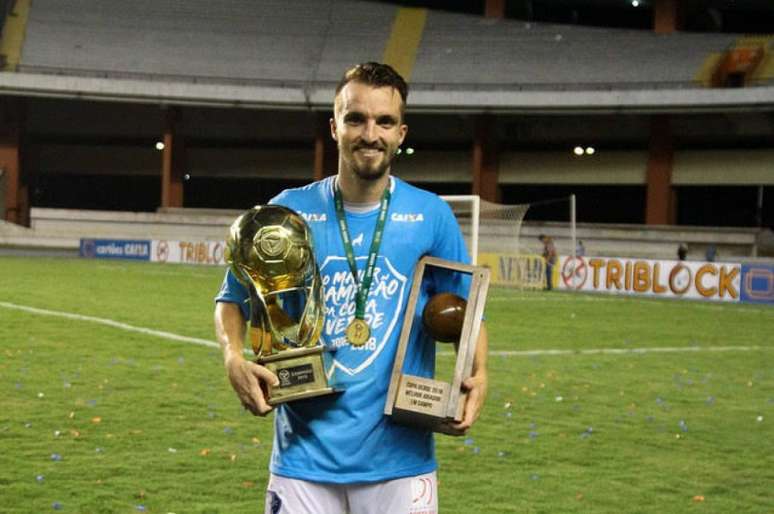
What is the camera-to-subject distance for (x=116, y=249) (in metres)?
39.3

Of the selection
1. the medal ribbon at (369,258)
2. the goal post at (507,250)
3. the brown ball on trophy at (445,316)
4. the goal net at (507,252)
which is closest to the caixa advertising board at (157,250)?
the goal post at (507,250)

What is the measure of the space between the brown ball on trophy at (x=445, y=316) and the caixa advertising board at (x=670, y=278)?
966 inches

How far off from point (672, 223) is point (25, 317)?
1076 inches

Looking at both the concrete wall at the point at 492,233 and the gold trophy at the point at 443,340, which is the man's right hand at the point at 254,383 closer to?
the gold trophy at the point at 443,340

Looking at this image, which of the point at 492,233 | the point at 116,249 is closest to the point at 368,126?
the point at 492,233

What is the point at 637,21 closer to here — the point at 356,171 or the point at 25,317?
the point at 25,317

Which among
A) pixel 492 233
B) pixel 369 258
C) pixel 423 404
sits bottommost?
pixel 423 404

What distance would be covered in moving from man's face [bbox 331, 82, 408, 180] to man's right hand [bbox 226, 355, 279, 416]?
61cm

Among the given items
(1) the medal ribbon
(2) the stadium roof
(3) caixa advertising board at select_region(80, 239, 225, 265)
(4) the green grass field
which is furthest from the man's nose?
(2) the stadium roof

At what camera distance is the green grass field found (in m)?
6.35

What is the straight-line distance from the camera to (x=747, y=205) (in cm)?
4159

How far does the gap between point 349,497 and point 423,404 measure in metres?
0.36

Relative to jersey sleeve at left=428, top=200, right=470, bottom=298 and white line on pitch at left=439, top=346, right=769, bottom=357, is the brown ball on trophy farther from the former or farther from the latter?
white line on pitch at left=439, top=346, right=769, bottom=357

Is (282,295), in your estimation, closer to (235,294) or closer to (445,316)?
(235,294)
